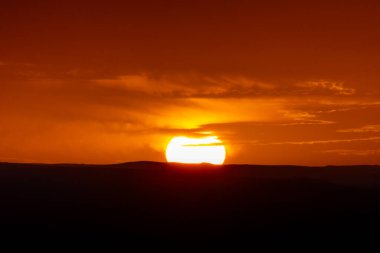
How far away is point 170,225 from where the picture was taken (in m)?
25.7

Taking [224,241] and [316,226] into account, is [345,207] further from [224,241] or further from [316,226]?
[224,241]

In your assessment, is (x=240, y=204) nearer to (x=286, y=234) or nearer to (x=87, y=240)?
(x=286, y=234)

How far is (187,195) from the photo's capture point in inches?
1206

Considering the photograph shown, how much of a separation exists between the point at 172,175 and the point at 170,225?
32.7 feet

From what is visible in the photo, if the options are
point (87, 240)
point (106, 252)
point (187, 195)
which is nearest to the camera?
point (106, 252)

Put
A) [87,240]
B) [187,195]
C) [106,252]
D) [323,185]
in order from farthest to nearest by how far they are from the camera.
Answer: [323,185] → [187,195] → [87,240] → [106,252]

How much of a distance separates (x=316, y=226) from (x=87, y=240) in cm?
781

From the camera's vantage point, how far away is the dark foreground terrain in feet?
80.2

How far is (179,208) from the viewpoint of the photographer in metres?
28.3

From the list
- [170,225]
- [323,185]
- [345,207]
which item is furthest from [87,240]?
[323,185]

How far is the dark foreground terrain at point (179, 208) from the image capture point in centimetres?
2445

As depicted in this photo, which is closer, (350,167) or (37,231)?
(37,231)

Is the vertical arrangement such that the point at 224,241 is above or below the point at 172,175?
below

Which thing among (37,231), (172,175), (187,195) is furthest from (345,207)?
(37,231)
